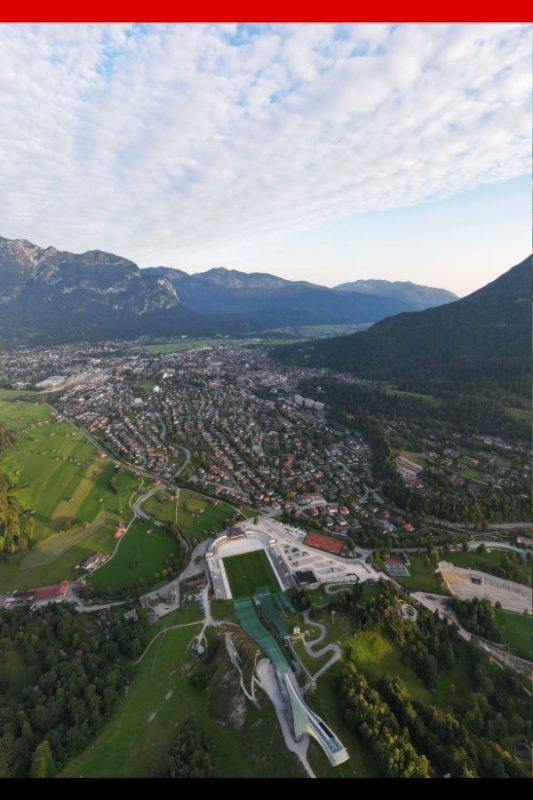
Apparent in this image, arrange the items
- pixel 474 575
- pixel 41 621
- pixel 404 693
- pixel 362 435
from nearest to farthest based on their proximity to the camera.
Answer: pixel 404 693 → pixel 41 621 → pixel 474 575 → pixel 362 435

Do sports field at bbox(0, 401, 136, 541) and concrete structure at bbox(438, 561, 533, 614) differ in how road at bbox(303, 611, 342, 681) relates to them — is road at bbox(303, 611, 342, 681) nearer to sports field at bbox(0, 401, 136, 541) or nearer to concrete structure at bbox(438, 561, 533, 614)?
concrete structure at bbox(438, 561, 533, 614)

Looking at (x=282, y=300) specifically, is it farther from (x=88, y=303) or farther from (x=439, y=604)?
(x=439, y=604)

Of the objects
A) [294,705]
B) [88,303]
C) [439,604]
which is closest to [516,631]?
[439,604]

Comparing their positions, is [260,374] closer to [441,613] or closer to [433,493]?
[433,493]

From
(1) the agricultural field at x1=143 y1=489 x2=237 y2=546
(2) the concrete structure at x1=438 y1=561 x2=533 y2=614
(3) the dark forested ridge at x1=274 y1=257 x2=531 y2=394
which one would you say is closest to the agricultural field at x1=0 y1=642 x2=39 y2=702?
(1) the agricultural field at x1=143 y1=489 x2=237 y2=546
